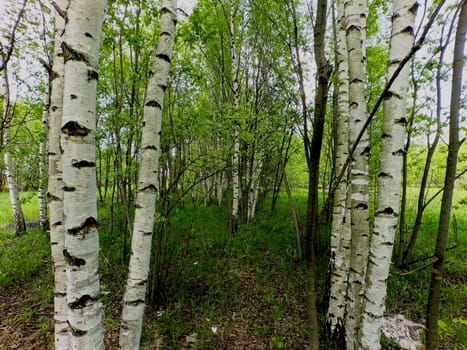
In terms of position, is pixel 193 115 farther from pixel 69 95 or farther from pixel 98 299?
pixel 98 299

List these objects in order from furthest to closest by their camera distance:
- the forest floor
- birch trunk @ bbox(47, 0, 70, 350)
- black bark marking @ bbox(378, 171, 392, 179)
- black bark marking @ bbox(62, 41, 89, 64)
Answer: the forest floor
birch trunk @ bbox(47, 0, 70, 350)
black bark marking @ bbox(378, 171, 392, 179)
black bark marking @ bbox(62, 41, 89, 64)

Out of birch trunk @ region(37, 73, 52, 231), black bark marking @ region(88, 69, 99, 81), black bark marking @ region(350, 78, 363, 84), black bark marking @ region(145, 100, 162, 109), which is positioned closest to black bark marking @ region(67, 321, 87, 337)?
black bark marking @ region(88, 69, 99, 81)

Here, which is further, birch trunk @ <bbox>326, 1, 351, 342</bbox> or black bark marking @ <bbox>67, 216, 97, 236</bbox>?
birch trunk @ <bbox>326, 1, 351, 342</bbox>

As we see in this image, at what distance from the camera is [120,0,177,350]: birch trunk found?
1817 millimetres

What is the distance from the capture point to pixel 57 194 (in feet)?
5.97

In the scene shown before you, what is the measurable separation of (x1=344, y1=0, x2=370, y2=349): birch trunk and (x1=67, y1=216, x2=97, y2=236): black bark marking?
198cm

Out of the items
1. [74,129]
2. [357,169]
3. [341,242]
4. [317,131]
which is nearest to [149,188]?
[74,129]

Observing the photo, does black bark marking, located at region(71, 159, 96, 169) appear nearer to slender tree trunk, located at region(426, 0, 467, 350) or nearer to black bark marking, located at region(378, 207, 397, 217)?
black bark marking, located at region(378, 207, 397, 217)

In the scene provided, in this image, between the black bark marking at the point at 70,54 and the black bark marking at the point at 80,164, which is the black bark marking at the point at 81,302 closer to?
the black bark marking at the point at 80,164

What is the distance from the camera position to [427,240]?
18.2ft

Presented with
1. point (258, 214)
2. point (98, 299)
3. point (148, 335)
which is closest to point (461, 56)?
point (98, 299)

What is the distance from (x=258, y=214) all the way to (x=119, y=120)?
19.7 feet

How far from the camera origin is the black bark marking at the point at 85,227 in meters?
1.11

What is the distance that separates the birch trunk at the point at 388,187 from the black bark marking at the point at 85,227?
1901 millimetres
